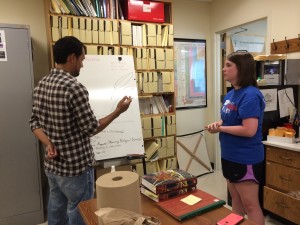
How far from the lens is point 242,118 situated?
1562 mm

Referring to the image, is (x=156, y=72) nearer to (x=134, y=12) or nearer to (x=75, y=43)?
(x=134, y=12)

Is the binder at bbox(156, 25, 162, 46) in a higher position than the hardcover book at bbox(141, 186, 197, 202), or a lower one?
higher

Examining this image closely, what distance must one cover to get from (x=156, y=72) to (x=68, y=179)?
1957mm

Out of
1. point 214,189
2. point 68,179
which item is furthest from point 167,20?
point 68,179

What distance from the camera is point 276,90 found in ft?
7.98

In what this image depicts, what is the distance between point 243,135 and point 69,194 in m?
1.12

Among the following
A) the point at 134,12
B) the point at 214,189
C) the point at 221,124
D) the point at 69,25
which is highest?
the point at 134,12

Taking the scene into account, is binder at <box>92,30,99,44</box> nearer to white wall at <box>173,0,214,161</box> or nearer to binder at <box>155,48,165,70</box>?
binder at <box>155,48,165,70</box>

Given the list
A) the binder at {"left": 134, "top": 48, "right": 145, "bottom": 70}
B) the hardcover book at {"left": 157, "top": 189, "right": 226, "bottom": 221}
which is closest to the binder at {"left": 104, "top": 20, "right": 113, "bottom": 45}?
the binder at {"left": 134, "top": 48, "right": 145, "bottom": 70}

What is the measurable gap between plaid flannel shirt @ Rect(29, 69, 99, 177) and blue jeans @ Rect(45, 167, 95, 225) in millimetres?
50

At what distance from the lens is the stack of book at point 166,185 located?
119cm

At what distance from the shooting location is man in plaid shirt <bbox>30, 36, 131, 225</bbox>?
4.69 feet

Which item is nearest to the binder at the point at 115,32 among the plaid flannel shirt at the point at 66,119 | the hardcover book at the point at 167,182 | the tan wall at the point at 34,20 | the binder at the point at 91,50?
the binder at the point at 91,50

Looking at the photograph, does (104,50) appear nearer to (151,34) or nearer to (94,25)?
(94,25)
